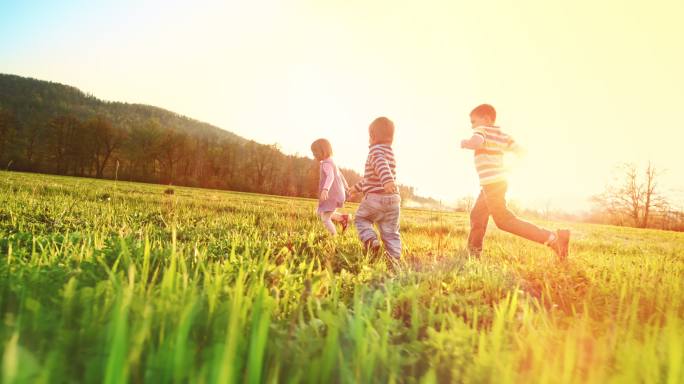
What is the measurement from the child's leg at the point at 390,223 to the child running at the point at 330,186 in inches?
81.0

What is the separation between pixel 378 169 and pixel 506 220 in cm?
193

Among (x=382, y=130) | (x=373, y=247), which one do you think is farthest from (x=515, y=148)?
(x=373, y=247)

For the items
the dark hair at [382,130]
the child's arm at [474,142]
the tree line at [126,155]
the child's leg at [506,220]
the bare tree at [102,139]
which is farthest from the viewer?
the bare tree at [102,139]

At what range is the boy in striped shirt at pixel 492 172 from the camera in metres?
4.95

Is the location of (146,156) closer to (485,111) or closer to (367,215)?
(367,215)

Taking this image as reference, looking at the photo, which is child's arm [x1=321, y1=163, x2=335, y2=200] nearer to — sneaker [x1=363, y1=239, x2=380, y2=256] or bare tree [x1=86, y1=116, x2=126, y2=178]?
sneaker [x1=363, y1=239, x2=380, y2=256]

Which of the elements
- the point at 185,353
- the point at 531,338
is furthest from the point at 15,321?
the point at 531,338

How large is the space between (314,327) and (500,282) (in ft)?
6.79

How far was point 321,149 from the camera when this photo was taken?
712 cm

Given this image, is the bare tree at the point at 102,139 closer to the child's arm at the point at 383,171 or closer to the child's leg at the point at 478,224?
the child's arm at the point at 383,171

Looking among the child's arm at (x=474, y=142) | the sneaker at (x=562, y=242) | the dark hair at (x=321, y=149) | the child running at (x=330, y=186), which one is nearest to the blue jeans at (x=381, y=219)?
the child's arm at (x=474, y=142)

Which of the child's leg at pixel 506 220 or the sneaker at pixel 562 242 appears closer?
the sneaker at pixel 562 242

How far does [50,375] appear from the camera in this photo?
92 centimetres

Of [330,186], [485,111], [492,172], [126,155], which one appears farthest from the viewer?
[126,155]
